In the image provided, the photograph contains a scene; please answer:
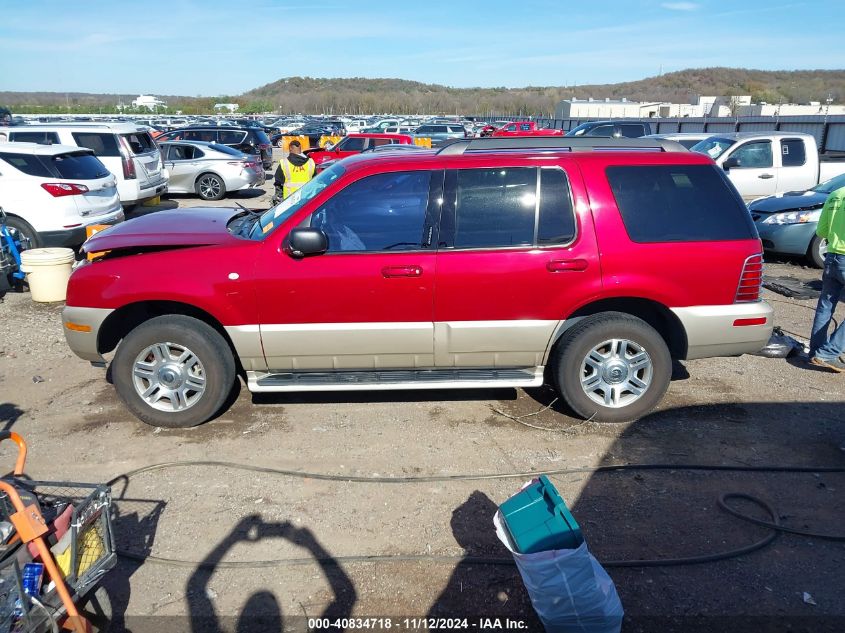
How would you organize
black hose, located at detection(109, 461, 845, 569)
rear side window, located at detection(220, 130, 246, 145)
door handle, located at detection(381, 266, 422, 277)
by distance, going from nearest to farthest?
black hose, located at detection(109, 461, 845, 569)
door handle, located at detection(381, 266, 422, 277)
rear side window, located at detection(220, 130, 246, 145)

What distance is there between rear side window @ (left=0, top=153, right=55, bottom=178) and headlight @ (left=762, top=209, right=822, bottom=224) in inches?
414

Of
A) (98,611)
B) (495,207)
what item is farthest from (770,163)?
(98,611)

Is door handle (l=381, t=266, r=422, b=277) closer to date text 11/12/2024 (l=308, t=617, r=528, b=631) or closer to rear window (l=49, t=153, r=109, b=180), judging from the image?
date text 11/12/2024 (l=308, t=617, r=528, b=631)

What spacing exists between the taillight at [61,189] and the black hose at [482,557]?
21.3 feet

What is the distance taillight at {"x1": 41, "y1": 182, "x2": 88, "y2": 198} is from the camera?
903 cm

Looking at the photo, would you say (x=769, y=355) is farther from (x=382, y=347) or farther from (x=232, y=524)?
(x=232, y=524)

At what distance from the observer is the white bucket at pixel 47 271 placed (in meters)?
7.82

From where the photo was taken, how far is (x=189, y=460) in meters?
4.31

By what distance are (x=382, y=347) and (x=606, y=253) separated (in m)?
1.70

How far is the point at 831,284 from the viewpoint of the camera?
579 cm

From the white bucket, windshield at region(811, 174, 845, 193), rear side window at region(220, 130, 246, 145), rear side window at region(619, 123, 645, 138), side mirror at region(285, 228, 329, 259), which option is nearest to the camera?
side mirror at region(285, 228, 329, 259)

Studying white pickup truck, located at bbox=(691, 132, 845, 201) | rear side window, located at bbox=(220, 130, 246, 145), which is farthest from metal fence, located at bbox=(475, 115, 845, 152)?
rear side window, located at bbox=(220, 130, 246, 145)

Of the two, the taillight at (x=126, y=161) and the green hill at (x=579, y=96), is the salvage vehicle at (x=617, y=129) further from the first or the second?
the green hill at (x=579, y=96)

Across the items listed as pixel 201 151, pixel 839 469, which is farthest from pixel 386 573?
pixel 201 151
